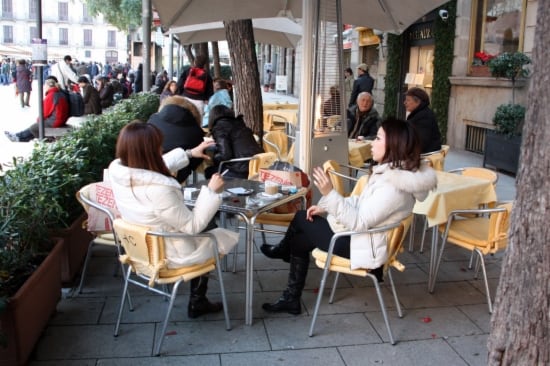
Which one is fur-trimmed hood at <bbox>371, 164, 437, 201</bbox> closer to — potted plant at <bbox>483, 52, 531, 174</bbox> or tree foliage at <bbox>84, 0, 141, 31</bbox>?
potted plant at <bbox>483, 52, 531, 174</bbox>

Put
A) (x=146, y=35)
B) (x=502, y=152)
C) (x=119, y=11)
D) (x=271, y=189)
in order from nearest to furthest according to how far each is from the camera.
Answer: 1. (x=271, y=189)
2. (x=502, y=152)
3. (x=146, y=35)
4. (x=119, y=11)

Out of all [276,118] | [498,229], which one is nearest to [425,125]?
[498,229]

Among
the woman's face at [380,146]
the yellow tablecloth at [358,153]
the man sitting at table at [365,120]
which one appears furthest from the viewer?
the man sitting at table at [365,120]

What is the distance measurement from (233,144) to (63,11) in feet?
247

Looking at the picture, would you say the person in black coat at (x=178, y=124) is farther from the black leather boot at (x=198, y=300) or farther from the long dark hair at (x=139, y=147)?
the long dark hair at (x=139, y=147)

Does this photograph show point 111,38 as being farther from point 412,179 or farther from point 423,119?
point 412,179

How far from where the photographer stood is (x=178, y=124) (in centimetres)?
585

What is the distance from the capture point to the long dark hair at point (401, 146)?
3.40 metres

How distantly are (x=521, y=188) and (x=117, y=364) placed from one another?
2349 millimetres

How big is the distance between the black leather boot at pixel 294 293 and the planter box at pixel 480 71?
8.32m

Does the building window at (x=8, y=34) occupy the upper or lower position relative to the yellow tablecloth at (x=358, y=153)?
upper

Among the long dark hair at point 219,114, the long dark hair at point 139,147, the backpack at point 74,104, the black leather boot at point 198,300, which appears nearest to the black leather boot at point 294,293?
the black leather boot at point 198,300

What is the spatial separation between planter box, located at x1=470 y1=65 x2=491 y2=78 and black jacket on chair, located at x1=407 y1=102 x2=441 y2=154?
5266 millimetres

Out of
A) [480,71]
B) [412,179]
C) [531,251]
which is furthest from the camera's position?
[480,71]
